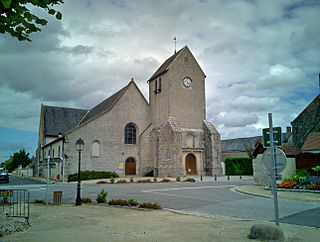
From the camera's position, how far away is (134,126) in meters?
36.2

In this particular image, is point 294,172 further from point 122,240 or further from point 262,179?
point 122,240

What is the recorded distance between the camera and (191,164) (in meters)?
33.8

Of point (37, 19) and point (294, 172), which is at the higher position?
point (37, 19)

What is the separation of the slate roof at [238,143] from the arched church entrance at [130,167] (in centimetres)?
3232

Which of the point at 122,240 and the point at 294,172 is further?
→ the point at 294,172

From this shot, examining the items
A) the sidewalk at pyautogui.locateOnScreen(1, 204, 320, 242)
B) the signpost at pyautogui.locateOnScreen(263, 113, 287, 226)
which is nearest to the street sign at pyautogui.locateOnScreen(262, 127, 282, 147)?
the signpost at pyautogui.locateOnScreen(263, 113, 287, 226)

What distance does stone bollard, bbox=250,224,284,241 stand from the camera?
5641mm

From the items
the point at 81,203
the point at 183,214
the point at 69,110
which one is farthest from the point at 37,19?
the point at 69,110

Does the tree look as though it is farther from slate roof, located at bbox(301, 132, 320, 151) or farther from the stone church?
the stone church

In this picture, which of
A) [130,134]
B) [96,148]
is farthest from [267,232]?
[130,134]

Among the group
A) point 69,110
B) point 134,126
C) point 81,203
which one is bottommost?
point 81,203

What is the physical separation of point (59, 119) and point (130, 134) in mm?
15061

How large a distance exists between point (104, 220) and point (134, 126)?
92.5ft

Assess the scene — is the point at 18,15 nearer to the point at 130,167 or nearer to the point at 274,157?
the point at 274,157
